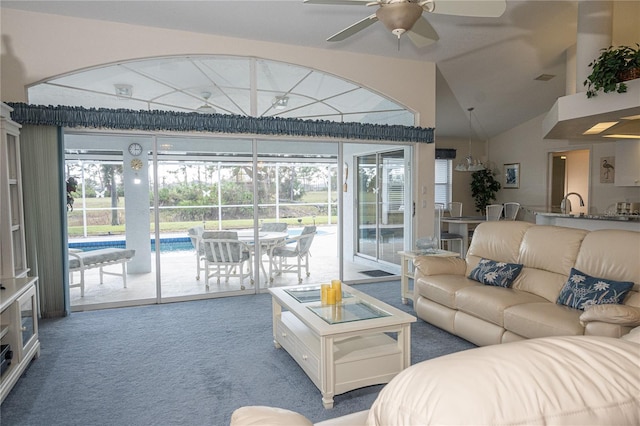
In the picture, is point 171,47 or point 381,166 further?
point 381,166

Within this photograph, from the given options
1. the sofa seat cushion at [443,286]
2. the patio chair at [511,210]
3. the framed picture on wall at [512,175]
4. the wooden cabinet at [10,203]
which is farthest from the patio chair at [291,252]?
the framed picture on wall at [512,175]

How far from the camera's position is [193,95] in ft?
16.7

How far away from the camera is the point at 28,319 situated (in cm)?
323

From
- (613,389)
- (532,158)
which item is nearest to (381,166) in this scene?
(532,158)

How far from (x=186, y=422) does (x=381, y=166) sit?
5023mm

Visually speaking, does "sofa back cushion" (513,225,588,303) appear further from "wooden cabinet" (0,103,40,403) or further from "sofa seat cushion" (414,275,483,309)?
"wooden cabinet" (0,103,40,403)

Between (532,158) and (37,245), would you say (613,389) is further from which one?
(532,158)

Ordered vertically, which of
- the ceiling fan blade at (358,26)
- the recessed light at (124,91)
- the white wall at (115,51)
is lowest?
the recessed light at (124,91)

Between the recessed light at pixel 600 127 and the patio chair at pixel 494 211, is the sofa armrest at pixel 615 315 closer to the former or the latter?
the recessed light at pixel 600 127

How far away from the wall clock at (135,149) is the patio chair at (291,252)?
6.74 ft

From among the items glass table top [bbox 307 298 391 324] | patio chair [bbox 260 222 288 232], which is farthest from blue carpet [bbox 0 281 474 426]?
patio chair [bbox 260 222 288 232]

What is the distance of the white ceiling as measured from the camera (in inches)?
172

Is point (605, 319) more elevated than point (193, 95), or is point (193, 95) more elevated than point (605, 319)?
point (193, 95)

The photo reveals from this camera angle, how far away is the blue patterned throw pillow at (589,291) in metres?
2.86
